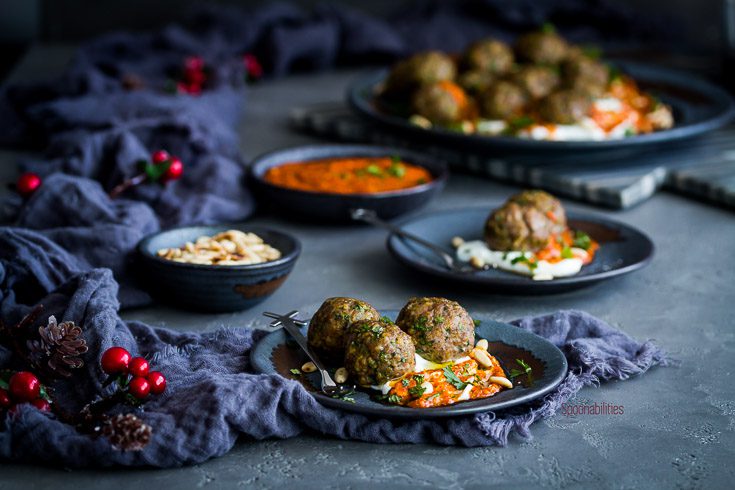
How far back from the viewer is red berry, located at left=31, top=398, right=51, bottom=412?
6.04ft

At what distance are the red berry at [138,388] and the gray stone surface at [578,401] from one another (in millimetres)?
155

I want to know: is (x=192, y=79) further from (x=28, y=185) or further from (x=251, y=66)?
(x=28, y=185)

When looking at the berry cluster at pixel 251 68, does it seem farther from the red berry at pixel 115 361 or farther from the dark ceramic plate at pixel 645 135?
the red berry at pixel 115 361

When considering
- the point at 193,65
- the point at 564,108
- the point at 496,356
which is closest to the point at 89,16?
the point at 193,65

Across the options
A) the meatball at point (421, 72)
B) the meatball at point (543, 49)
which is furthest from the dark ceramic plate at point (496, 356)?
the meatball at point (543, 49)

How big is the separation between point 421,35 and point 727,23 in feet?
5.12

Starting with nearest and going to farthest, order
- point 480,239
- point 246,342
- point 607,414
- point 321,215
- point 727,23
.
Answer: point 607,414
point 246,342
point 480,239
point 321,215
point 727,23

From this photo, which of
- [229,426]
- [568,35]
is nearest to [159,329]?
[229,426]

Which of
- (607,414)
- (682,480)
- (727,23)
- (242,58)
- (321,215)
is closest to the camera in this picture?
(682,480)

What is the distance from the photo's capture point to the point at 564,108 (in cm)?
330

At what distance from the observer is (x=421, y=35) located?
16.8ft

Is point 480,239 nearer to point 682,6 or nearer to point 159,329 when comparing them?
point 159,329

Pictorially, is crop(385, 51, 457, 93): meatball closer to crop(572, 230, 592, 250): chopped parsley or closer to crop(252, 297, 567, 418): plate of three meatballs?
crop(572, 230, 592, 250): chopped parsley

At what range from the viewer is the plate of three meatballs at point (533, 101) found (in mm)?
3289
